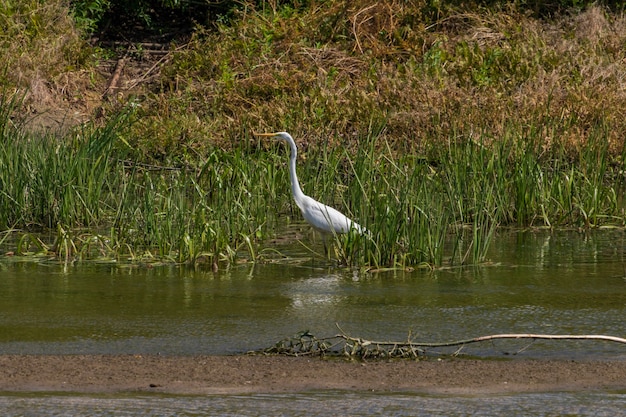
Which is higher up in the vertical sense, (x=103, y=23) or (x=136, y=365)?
(x=103, y=23)

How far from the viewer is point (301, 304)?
7000mm

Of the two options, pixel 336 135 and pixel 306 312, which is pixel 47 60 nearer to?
pixel 336 135

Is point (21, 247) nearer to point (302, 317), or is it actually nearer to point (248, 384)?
point (302, 317)

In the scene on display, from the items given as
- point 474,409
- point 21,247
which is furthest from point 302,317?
point 21,247

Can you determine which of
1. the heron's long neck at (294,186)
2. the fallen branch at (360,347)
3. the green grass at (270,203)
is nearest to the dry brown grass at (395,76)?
the green grass at (270,203)

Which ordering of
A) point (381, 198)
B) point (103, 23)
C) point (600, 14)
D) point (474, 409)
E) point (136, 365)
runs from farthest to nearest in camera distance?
point (103, 23) < point (600, 14) < point (381, 198) < point (136, 365) < point (474, 409)

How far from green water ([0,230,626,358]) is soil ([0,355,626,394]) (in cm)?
27

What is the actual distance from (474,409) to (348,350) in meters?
1.04

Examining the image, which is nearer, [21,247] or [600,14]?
[21,247]

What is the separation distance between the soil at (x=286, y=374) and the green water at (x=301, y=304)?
0.27 metres

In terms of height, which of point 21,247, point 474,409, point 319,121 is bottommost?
point 474,409

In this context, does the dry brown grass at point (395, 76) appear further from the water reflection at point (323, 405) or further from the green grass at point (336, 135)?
the water reflection at point (323, 405)

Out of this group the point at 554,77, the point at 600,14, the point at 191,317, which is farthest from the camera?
the point at 600,14

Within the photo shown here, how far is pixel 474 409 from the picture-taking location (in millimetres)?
4770
